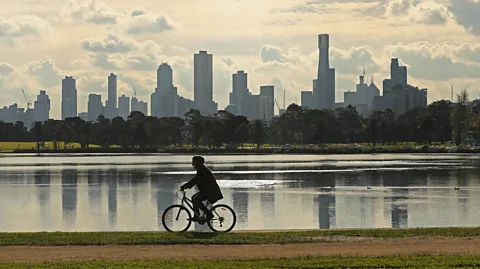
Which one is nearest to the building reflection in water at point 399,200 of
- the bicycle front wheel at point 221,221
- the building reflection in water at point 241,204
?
the building reflection in water at point 241,204

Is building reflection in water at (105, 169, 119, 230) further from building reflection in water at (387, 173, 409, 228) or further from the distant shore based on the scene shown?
the distant shore

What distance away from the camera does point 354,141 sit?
642 ft

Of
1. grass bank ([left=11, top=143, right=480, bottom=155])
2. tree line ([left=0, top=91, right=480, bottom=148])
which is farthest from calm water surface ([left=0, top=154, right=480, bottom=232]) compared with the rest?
tree line ([left=0, top=91, right=480, bottom=148])

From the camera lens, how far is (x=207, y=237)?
760 inches

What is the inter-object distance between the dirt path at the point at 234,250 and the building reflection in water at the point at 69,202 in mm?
11337

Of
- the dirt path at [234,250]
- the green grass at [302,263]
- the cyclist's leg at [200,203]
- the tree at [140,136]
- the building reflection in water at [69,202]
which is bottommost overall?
the building reflection in water at [69,202]

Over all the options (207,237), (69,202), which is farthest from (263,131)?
(207,237)

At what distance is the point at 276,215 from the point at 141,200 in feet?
33.6

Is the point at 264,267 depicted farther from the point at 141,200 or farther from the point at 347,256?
the point at 141,200

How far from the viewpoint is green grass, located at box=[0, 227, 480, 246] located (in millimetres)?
18328

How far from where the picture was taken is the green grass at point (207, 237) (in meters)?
18.3

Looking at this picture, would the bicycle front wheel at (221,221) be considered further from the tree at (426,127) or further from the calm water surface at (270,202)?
the tree at (426,127)

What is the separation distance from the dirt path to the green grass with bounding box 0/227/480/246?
1.82 ft

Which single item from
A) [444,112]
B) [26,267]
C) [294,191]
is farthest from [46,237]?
[444,112]
